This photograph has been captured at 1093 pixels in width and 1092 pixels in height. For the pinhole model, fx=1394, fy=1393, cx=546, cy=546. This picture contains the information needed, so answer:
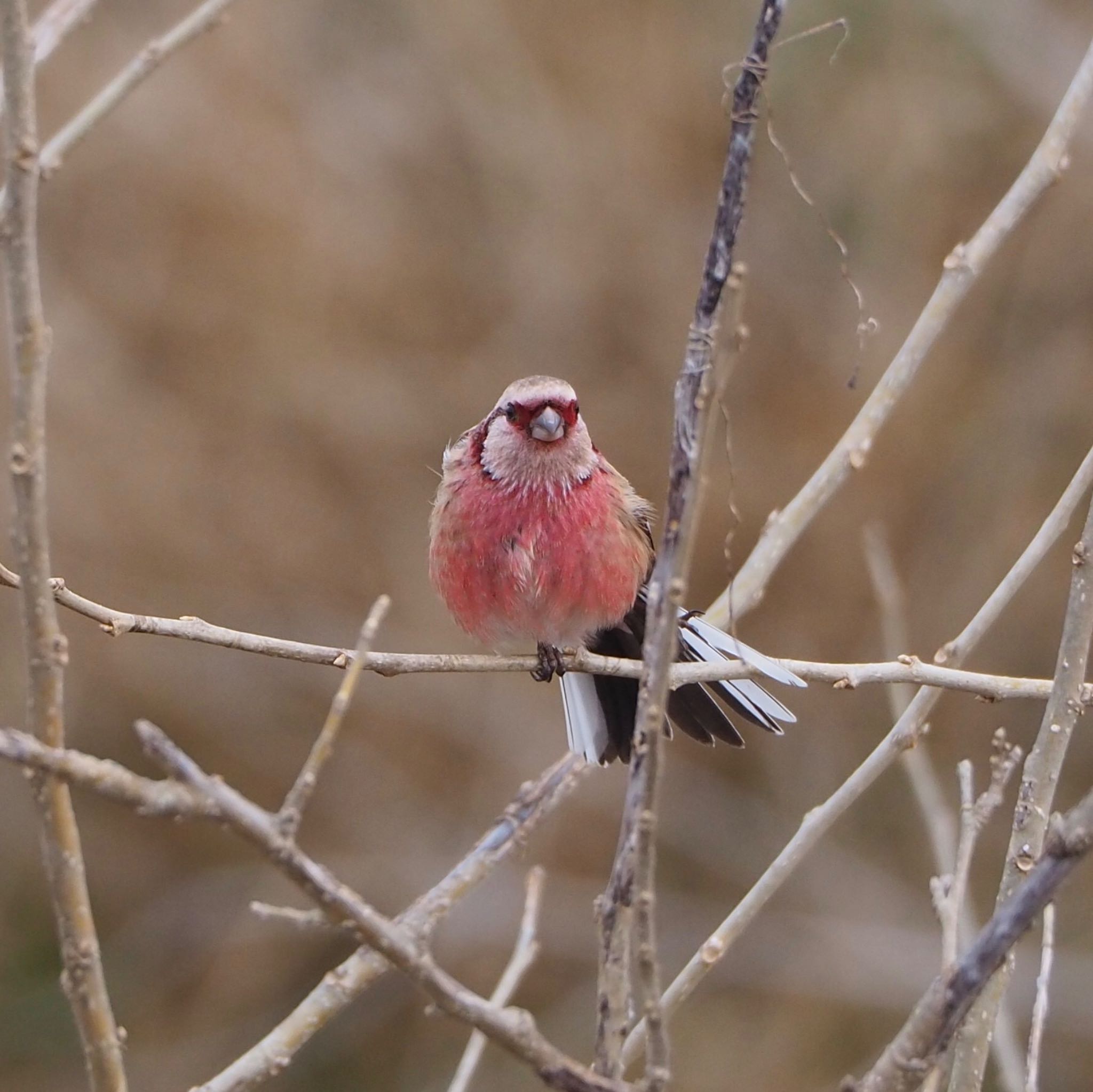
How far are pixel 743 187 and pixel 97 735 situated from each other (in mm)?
5828

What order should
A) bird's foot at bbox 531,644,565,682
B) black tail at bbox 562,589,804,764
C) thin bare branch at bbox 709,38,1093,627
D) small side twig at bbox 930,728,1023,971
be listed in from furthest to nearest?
black tail at bbox 562,589,804,764 → bird's foot at bbox 531,644,565,682 → thin bare branch at bbox 709,38,1093,627 → small side twig at bbox 930,728,1023,971

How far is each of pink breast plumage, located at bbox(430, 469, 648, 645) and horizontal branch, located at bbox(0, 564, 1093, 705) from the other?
764 millimetres

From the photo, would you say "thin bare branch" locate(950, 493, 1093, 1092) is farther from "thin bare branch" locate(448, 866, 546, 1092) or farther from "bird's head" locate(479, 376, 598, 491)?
"bird's head" locate(479, 376, 598, 491)

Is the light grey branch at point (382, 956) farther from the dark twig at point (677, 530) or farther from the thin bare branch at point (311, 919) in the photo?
the dark twig at point (677, 530)

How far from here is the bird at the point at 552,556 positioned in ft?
11.4

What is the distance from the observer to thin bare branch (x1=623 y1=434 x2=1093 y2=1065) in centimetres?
217

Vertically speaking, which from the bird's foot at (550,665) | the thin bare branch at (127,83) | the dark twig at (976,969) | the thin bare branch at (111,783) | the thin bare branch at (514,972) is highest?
the thin bare branch at (127,83)

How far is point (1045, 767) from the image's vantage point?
2189 millimetres

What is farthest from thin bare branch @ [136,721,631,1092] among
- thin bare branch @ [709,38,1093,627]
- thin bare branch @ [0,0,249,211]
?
thin bare branch @ [0,0,249,211]

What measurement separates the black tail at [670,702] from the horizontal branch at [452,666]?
693mm

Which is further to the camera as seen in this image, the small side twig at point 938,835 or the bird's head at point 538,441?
the bird's head at point 538,441

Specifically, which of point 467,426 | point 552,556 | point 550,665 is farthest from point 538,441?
point 467,426

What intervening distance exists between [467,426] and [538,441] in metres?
3.12

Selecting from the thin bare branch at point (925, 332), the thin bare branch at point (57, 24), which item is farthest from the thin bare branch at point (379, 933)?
the thin bare branch at point (57, 24)
